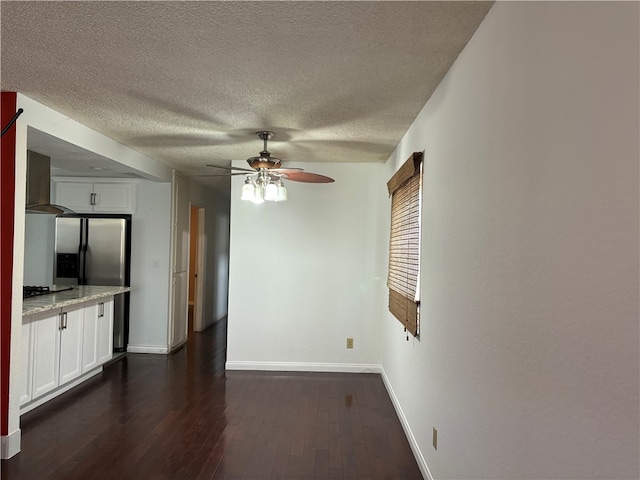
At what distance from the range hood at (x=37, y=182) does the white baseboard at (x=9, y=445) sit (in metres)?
1.72

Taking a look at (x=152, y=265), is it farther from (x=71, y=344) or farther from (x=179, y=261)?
(x=71, y=344)

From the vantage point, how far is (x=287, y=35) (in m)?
1.90

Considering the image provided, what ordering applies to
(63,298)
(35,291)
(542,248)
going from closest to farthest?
(542,248) < (63,298) < (35,291)

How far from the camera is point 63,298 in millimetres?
3766

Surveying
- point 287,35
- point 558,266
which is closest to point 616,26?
point 558,266

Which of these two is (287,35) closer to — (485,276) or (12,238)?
(485,276)

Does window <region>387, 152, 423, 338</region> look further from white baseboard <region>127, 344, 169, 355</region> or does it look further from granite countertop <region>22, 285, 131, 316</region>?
white baseboard <region>127, 344, 169, 355</region>

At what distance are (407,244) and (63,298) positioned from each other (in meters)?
3.06

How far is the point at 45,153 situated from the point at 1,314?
65.5 inches

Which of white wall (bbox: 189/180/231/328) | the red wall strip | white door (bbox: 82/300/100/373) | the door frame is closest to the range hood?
the red wall strip

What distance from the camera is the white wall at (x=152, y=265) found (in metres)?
5.34

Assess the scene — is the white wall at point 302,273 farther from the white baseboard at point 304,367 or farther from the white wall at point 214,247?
the white wall at point 214,247

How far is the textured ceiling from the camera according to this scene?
1.74m

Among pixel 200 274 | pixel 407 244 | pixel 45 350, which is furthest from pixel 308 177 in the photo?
pixel 200 274
